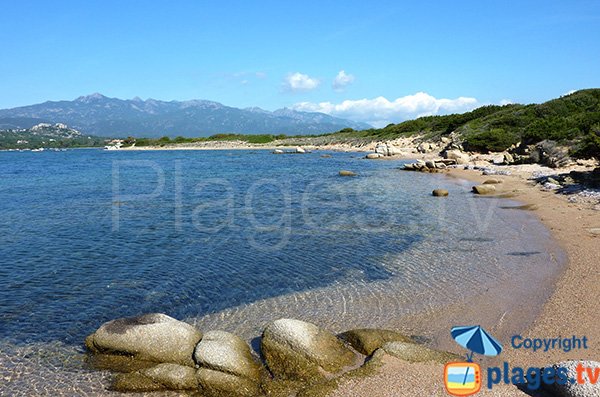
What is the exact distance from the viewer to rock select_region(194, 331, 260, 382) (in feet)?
23.5

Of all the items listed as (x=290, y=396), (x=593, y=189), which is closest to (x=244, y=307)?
(x=290, y=396)

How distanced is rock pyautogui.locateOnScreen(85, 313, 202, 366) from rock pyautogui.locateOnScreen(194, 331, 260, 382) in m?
0.30

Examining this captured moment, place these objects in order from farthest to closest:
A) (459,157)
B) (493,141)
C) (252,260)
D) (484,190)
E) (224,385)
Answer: (493,141) < (459,157) < (484,190) < (252,260) < (224,385)

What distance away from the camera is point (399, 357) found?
7.50 meters

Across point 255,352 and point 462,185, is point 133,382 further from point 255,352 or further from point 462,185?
point 462,185

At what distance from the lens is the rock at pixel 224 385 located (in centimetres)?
673

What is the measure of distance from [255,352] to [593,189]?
2334 cm

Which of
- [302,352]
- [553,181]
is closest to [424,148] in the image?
[553,181]

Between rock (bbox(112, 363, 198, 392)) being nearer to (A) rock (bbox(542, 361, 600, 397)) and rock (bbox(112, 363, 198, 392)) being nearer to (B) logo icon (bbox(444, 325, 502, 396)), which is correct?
(B) logo icon (bbox(444, 325, 502, 396))

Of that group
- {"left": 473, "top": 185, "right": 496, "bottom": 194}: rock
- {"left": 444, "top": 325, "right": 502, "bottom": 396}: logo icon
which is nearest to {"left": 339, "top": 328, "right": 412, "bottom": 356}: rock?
{"left": 444, "top": 325, "right": 502, "bottom": 396}: logo icon

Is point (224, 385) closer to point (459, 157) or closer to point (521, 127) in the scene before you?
point (459, 157)

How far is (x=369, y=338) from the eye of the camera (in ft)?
27.0

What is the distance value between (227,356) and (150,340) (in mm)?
1677

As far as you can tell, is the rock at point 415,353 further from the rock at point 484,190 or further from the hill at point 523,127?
the hill at point 523,127
